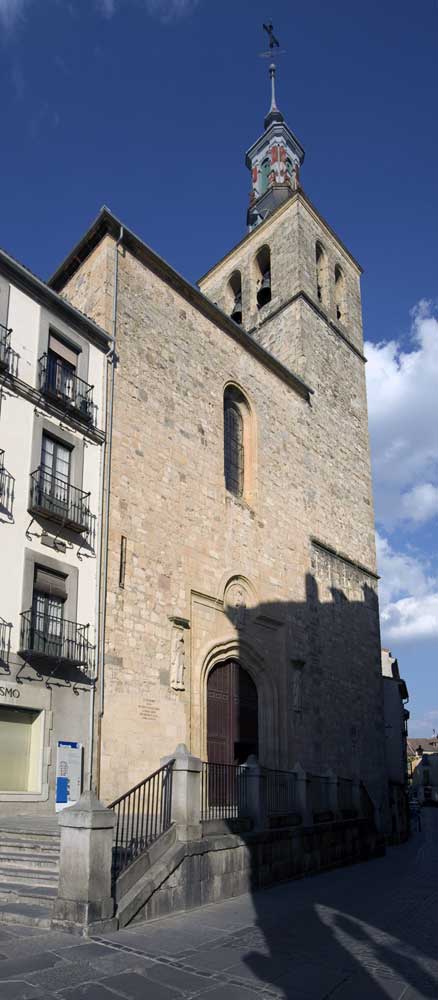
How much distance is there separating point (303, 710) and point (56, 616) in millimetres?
7859

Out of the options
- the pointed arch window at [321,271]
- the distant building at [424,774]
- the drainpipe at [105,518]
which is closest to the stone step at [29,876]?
the drainpipe at [105,518]

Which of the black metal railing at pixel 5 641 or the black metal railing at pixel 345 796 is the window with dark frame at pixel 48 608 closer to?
the black metal railing at pixel 5 641

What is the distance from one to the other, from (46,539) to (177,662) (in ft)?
Result: 11.7

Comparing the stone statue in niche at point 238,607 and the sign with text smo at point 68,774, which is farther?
the stone statue in niche at point 238,607

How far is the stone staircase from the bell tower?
1093 inches

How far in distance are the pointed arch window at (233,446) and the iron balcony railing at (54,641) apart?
20.8 feet

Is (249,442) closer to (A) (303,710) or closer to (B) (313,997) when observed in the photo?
(A) (303,710)

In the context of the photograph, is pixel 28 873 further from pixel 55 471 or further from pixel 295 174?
pixel 295 174

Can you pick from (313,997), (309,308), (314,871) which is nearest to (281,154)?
(309,308)

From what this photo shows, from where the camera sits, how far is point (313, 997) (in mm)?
5188

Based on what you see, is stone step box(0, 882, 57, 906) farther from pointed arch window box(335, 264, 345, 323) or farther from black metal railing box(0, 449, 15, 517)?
pointed arch window box(335, 264, 345, 323)

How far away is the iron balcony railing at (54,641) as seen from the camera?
37.3 feet

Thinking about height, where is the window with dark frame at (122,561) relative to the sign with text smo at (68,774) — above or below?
above

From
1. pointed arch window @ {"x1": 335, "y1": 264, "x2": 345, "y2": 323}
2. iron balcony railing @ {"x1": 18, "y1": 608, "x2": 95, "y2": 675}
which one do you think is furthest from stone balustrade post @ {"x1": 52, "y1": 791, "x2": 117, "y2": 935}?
pointed arch window @ {"x1": 335, "y1": 264, "x2": 345, "y2": 323}
